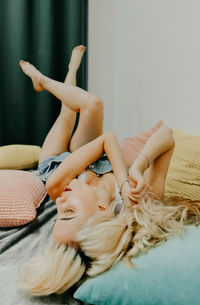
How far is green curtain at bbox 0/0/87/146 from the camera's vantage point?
245 centimetres

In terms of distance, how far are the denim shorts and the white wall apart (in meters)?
0.51

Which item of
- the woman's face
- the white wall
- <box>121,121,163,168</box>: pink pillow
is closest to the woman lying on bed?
the woman's face

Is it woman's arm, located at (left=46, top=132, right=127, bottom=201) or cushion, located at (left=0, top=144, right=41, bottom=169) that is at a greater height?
woman's arm, located at (left=46, top=132, right=127, bottom=201)

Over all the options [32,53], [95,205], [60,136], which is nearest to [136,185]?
[95,205]

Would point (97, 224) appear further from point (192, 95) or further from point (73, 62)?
point (73, 62)

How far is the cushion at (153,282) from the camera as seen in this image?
0.65m

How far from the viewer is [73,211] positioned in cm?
95

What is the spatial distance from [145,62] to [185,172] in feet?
3.39

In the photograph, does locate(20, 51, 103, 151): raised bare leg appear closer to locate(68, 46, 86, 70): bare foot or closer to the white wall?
locate(68, 46, 86, 70): bare foot

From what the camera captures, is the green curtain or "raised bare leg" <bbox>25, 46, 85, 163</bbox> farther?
the green curtain

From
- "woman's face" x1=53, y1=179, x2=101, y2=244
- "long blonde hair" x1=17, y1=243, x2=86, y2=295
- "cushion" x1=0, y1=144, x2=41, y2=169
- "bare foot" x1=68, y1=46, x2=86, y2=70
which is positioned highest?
"bare foot" x1=68, y1=46, x2=86, y2=70

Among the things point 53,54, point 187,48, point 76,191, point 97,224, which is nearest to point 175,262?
point 97,224

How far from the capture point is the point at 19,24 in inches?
96.3

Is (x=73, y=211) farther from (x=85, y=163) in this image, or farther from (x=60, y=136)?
(x=60, y=136)
